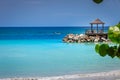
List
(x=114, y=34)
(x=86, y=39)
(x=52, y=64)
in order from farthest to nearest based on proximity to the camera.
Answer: (x=86, y=39) → (x=52, y=64) → (x=114, y=34)

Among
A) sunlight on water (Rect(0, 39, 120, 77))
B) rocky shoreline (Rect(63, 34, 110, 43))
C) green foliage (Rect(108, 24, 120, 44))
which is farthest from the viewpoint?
rocky shoreline (Rect(63, 34, 110, 43))

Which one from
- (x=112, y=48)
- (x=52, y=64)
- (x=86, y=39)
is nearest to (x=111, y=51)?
(x=112, y=48)

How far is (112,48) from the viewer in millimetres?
1370

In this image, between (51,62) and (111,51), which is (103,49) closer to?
(111,51)

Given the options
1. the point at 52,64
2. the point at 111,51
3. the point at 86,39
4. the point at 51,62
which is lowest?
the point at 86,39

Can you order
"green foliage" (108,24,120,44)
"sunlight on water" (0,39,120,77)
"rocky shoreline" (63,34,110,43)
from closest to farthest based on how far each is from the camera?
1. "green foliage" (108,24,120,44)
2. "sunlight on water" (0,39,120,77)
3. "rocky shoreline" (63,34,110,43)

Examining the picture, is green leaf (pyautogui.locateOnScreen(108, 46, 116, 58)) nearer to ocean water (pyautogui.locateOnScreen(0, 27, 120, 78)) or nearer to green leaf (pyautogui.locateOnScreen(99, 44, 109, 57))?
green leaf (pyautogui.locateOnScreen(99, 44, 109, 57))

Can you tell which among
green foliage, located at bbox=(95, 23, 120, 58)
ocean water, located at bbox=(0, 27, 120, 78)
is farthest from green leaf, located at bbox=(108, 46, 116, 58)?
ocean water, located at bbox=(0, 27, 120, 78)

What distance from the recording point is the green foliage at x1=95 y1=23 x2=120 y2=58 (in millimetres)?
1284

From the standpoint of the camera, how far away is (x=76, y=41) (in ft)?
91.2

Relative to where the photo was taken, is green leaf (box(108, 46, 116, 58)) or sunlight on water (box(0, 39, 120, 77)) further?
sunlight on water (box(0, 39, 120, 77))

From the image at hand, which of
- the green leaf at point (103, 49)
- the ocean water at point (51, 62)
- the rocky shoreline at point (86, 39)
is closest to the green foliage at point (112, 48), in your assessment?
the green leaf at point (103, 49)

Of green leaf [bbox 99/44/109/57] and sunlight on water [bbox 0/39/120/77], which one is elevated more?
green leaf [bbox 99/44/109/57]

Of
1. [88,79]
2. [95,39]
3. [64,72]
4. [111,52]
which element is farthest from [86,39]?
[111,52]
